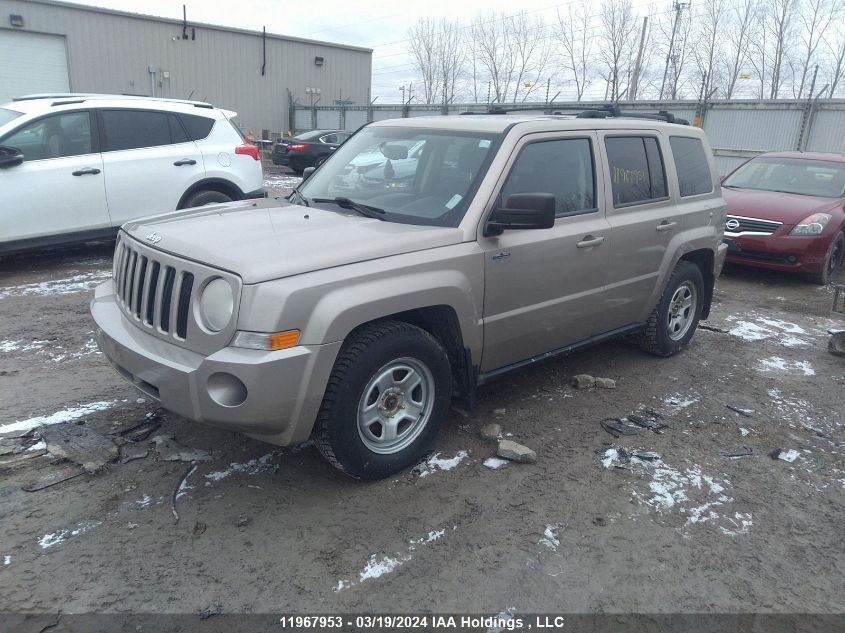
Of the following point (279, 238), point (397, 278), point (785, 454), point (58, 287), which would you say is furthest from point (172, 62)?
point (785, 454)

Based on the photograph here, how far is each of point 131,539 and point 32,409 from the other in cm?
170

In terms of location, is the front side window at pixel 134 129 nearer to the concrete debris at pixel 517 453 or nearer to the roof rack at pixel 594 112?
the roof rack at pixel 594 112

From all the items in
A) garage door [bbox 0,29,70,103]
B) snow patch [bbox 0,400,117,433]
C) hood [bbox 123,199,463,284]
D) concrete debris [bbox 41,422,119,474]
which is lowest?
snow patch [bbox 0,400,117,433]

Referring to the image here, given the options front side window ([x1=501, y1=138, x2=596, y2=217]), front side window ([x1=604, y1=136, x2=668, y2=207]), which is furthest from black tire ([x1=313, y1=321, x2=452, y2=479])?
front side window ([x1=604, y1=136, x2=668, y2=207])

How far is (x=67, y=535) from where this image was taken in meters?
3.03

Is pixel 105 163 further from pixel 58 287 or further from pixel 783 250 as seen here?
pixel 783 250

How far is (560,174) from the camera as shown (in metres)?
4.28

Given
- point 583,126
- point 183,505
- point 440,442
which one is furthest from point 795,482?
point 183,505

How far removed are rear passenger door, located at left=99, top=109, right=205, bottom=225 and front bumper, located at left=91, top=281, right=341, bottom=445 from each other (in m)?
4.97

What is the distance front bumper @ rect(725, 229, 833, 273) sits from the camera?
832 cm

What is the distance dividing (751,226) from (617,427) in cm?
560

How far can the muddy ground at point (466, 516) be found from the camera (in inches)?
110

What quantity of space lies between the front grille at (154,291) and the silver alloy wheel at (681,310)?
397cm

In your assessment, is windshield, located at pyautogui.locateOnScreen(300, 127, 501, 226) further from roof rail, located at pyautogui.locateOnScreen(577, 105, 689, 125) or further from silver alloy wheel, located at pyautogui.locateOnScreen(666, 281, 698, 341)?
silver alloy wheel, located at pyautogui.locateOnScreen(666, 281, 698, 341)
